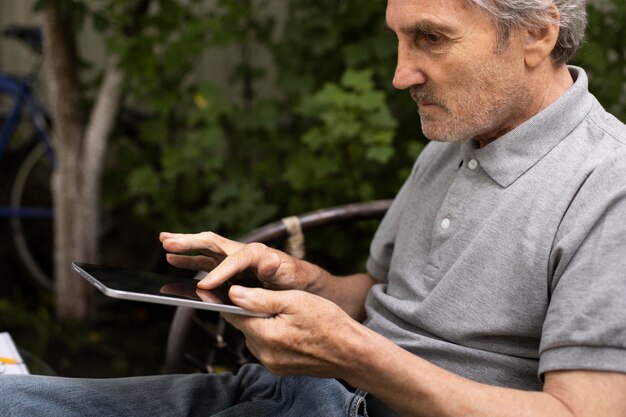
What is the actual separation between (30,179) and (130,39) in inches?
53.5

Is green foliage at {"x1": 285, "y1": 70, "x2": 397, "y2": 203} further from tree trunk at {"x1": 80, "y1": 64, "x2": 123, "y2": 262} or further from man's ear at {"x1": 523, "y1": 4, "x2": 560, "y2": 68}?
man's ear at {"x1": 523, "y1": 4, "x2": 560, "y2": 68}

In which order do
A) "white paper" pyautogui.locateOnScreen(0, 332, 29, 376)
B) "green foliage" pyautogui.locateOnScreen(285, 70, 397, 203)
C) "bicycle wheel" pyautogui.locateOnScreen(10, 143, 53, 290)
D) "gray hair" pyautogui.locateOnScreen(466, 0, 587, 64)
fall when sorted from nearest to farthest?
1. "gray hair" pyautogui.locateOnScreen(466, 0, 587, 64)
2. "white paper" pyautogui.locateOnScreen(0, 332, 29, 376)
3. "green foliage" pyautogui.locateOnScreen(285, 70, 397, 203)
4. "bicycle wheel" pyautogui.locateOnScreen(10, 143, 53, 290)

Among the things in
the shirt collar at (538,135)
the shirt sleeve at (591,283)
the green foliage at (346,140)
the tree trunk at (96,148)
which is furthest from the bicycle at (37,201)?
the shirt sleeve at (591,283)

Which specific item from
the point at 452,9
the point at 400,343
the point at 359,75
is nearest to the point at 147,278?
the point at 400,343

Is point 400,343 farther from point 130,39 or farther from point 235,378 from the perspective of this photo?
point 130,39

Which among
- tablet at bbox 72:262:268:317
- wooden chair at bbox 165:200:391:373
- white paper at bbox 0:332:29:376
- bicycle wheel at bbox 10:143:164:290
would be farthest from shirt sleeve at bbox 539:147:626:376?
bicycle wheel at bbox 10:143:164:290

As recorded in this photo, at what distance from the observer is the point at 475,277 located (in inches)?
62.3

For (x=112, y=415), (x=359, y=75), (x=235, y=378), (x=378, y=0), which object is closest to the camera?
(x=112, y=415)

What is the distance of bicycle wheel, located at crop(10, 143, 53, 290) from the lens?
446 cm

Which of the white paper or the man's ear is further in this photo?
the white paper

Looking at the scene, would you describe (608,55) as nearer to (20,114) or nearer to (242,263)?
(242,263)

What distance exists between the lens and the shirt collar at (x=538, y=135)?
1.61 m

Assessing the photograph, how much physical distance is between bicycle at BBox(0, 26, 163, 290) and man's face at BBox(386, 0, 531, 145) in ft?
8.82

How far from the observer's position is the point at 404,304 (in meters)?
1.75
